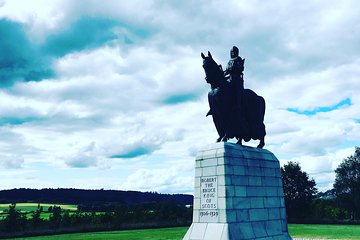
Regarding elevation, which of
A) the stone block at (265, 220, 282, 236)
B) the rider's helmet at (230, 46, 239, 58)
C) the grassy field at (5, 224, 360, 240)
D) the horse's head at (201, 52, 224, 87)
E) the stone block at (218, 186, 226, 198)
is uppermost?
the rider's helmet at (230, 46, 239, 58)

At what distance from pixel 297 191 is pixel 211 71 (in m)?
50.7

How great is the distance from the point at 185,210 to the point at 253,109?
119 feet

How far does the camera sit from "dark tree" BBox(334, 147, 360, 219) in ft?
202

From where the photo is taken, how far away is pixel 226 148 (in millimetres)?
15609

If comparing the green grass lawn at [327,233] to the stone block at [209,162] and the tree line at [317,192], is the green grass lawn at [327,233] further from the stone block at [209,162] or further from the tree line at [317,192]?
the stone block at [209,162]

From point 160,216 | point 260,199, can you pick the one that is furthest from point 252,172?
point 160,216

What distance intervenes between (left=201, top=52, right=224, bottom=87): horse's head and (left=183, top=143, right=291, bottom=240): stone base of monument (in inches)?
107

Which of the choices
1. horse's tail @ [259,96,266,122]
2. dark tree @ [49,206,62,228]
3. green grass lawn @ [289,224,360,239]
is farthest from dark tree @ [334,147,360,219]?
horse's tail @ [259,96,266,122]

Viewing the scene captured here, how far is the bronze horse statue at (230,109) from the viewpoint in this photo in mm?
16531

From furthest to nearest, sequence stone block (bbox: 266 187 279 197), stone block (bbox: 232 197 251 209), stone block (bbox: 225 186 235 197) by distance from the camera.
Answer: stone block (bbox: 266 187 279 197)
stone block (bbox: 232 197 251 209)
stone block (bbox: 225 186 235 197)

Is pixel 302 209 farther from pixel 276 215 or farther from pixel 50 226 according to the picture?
pixel 276 215

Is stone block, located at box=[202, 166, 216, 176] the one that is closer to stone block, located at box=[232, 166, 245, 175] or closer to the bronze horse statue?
stone block, located at box=[232, 166, 245, 175]

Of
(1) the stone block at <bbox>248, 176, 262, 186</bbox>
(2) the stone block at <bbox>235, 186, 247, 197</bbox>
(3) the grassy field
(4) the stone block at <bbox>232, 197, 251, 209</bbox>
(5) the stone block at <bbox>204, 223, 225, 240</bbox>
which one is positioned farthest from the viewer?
(3) the grassy field

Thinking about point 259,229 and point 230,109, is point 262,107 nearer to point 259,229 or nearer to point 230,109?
point 230,109
